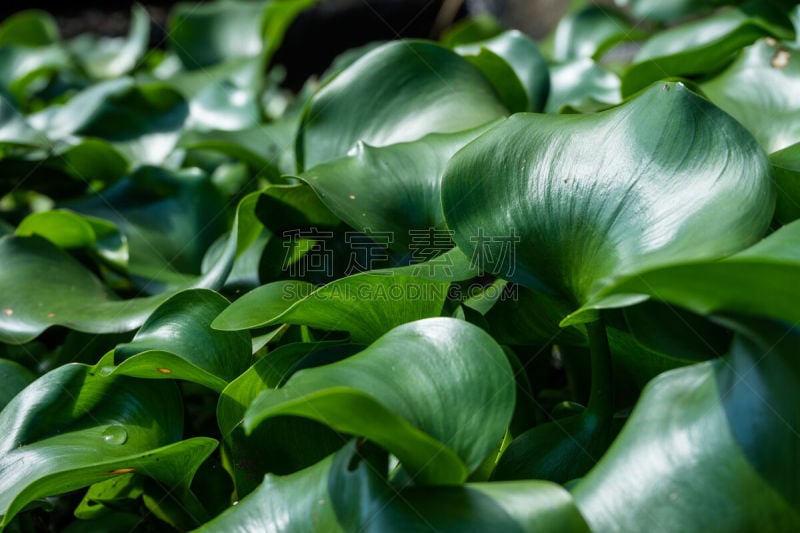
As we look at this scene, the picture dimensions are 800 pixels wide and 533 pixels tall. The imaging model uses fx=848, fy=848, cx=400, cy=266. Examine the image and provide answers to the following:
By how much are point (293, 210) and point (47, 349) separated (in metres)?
0.27

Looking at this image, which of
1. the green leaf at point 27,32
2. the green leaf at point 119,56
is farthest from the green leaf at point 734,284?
the green leaf at point 27,32

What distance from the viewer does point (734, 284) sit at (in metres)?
0.29

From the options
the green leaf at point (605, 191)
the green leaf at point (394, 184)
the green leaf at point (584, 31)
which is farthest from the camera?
the green leaf at point (584, 31)

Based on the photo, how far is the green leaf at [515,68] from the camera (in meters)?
0.69

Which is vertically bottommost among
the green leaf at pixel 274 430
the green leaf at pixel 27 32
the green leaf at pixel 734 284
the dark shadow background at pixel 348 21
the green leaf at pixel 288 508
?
the dark shadow background at pixel 348 21

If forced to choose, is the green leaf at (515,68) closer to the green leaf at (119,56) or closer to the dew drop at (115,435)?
the dew drop at (115,435)

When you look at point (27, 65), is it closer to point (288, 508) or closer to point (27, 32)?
point (27, 32)

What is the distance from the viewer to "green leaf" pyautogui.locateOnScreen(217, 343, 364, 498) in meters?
0.43

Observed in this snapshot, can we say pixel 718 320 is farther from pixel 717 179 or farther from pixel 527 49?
pixel 527 49

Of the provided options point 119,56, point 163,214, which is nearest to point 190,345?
point 163,214

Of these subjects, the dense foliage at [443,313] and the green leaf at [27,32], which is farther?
the green leaf at [27,32]

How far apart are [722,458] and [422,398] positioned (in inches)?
4.6

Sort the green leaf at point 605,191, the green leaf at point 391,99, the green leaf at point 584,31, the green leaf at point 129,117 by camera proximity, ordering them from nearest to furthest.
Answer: the green leaf at point 605,191
the green leaf at point 391,99
the green leaf at point 129,117
the green leaf at point 584,31

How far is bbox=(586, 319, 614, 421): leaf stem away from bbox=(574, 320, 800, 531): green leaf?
74 mm
